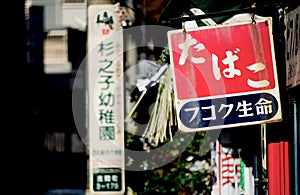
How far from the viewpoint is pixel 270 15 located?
667 centimetres

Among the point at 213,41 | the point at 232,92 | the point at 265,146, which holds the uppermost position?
the point at 213,41

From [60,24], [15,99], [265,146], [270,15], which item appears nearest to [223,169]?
[265,146]

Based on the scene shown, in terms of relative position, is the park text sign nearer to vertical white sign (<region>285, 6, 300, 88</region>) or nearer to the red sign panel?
the red sign panel

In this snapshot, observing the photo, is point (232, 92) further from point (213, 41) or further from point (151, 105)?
point (151, 105)

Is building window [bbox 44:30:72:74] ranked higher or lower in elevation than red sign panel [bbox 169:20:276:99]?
higher

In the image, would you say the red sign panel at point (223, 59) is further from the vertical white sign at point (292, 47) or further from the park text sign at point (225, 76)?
the vertical white sign at point (292, 47)

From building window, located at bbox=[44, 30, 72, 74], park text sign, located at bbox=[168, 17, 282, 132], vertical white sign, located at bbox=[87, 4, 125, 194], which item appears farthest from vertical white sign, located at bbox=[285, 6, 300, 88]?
building window, located at bbox=[44, 30, 72, 74]

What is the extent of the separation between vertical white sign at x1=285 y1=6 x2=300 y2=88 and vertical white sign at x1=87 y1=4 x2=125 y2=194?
19.0 feet

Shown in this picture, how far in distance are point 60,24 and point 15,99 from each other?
655 centimetres

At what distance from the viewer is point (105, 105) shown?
39.2ft

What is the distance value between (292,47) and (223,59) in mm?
706

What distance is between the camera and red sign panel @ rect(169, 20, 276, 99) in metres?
5.74

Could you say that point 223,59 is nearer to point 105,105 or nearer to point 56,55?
point 105,105

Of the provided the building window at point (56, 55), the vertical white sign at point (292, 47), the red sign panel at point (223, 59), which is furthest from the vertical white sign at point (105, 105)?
the building window at point (56, 55)
